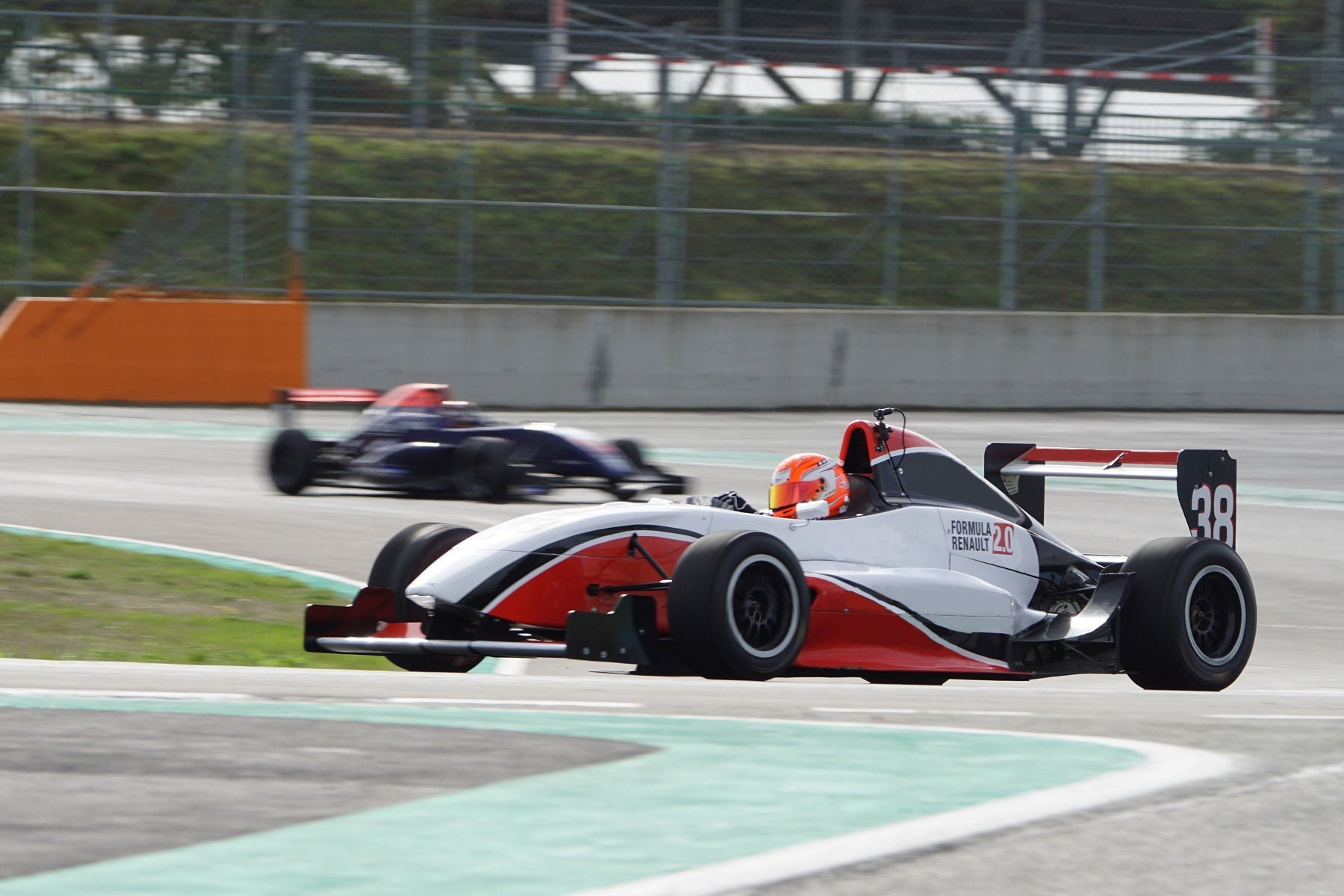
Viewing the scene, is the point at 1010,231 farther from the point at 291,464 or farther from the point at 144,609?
the point at 144,609

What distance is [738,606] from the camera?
21.2 ft

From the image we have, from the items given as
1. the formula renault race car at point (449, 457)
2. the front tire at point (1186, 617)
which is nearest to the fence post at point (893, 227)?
the formula renault race car at point (449, 457)

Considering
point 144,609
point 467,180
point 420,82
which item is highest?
point 420,82

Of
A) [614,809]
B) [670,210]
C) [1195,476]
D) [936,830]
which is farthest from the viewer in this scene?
[670,210]

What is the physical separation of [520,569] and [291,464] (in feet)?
25.8

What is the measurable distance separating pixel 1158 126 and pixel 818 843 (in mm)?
21099

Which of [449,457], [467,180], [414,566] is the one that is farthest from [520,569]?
[467,180]

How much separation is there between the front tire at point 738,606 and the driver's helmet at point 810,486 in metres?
0.68

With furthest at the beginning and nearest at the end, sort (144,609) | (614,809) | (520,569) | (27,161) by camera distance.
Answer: (27,161)
(144,609)
(520,569)
(614,809)

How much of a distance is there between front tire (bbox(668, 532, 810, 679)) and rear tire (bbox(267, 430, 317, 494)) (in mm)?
→ 8229

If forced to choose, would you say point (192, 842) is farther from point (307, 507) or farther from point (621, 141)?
point (621, 141)

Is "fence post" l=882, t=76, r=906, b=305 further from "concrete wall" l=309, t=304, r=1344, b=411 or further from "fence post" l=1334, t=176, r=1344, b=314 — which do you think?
"fence post" l=1334, t=176, r=1344, b=314

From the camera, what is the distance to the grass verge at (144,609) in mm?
8055

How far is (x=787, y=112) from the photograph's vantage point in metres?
23.0
